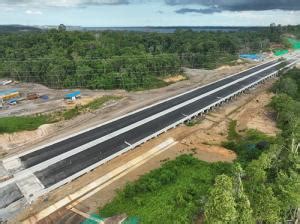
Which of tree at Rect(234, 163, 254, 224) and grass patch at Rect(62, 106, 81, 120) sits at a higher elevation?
tree at Rect(234, 163, 254, 224)

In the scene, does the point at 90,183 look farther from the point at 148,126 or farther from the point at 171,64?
the point at 171,64

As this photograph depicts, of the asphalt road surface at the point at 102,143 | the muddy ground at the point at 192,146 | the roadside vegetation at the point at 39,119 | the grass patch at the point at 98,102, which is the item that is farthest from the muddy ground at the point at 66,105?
the muddy ground at the point at 192,146

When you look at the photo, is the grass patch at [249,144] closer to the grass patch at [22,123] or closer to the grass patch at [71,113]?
the grass patch at [71,113]

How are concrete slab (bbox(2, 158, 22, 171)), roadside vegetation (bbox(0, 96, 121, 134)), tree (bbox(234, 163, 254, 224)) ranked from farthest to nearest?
roadside vegetation (bbox(0, 96, 121, 134)), concrete slab (bbox(2, 158, 22, 171)), tree (bbox(234, 163, 254, 224))

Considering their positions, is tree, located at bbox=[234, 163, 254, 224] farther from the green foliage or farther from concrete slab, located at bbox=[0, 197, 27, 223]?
the green foliage

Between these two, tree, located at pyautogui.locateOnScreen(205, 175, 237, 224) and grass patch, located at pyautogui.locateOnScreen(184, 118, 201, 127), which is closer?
tree, located at pyautogui.locateOnScreen(205, 175, 237, 224)

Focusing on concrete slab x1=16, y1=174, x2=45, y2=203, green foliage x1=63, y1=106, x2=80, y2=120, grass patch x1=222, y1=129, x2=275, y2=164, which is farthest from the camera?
green foliage x1=63, y1=106, x2=80, y2=120

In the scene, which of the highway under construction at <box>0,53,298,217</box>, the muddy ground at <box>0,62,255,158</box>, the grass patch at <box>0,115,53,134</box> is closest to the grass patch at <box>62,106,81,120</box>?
the muddy ground at <box>0,62,255,158</box>

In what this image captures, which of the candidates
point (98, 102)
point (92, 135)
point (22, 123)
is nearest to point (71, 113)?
point (98, 102)
